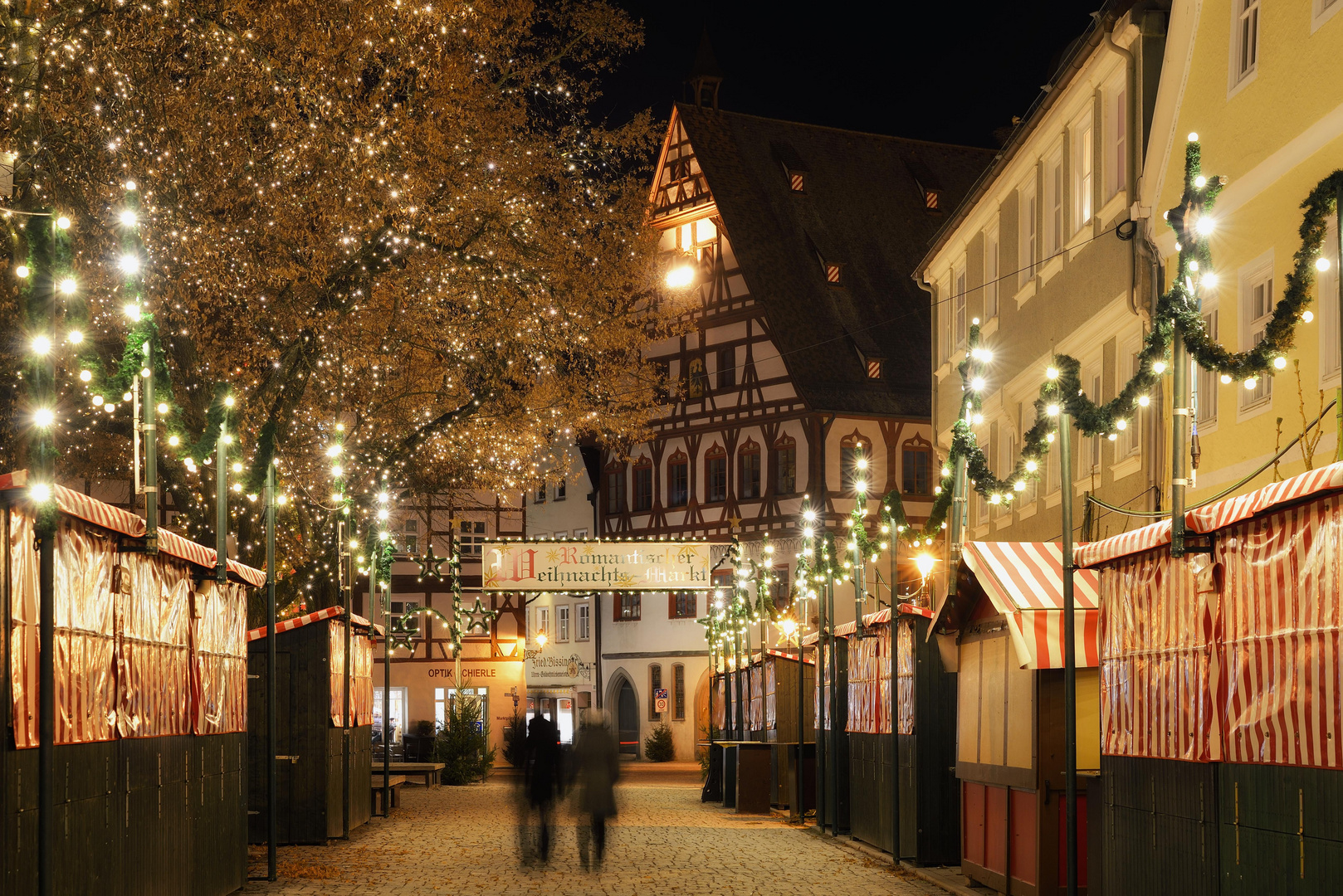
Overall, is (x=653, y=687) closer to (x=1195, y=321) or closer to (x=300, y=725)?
(x=300, y=725)

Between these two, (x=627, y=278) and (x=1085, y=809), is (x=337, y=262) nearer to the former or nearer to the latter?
(x=627, y=278)

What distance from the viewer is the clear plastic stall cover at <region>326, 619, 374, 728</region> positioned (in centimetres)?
2206

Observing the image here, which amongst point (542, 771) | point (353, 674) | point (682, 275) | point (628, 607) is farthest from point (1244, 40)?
point (628, 607)

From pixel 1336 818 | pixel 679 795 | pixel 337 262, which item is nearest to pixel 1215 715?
pixel 1336 818

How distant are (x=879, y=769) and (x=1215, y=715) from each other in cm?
1081

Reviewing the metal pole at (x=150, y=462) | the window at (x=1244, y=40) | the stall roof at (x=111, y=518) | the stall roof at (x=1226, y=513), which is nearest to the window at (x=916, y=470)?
the window at (x=1244, y=40)

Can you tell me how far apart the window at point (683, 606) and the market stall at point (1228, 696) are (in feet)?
150

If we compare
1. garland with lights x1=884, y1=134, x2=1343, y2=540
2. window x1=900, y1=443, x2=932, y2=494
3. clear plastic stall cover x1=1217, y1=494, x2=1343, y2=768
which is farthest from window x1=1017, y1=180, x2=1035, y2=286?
window x1=900, y1=443, x2=932, y2=494

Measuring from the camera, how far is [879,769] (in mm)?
20281

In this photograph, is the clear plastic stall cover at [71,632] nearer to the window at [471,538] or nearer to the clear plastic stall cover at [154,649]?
the clear plastic stall cover at [154,649]

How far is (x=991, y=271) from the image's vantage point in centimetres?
2862

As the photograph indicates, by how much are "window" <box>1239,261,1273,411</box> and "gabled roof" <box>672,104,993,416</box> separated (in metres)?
33.5

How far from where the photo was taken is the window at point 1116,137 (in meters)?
21.0

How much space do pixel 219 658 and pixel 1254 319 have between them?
1087cm
